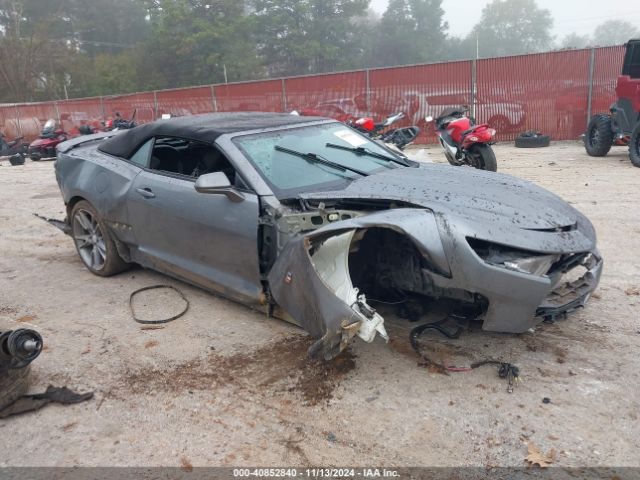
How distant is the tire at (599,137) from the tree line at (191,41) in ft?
84.7

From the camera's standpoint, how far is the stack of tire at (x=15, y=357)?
2955 millimetres

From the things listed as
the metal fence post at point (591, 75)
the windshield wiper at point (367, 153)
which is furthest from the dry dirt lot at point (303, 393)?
the metal fence post at point (591, 75)

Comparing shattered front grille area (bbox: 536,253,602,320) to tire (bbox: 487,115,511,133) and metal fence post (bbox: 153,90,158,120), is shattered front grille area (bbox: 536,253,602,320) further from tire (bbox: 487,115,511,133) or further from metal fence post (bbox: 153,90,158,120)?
metal fence post (bbox: 153,90,158,120)

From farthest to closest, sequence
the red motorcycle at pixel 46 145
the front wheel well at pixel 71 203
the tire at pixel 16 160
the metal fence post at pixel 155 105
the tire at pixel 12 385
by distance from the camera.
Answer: the metal fence post at pixel 155 105, the red motorcycle at pixel 46 145, the tire at pixel 16 160, the front wheel well at pixel 71 203, the tire at pixel 12 385

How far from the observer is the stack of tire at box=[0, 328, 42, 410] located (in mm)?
2955

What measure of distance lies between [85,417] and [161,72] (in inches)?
1898

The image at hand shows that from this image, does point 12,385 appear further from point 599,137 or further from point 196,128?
point 599,137

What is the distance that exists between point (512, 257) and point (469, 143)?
20.0 feet

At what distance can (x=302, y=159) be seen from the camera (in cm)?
409

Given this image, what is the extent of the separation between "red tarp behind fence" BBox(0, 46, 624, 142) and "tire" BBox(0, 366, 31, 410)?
46.3ft

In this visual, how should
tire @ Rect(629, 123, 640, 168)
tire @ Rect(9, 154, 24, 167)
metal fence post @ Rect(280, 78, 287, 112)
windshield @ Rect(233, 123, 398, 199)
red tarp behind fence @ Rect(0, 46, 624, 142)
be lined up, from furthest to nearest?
1. metal fence post @ Rect(280, 78, 287, 112)
2. tire @ Rect(9, 154, 24, 167)
3. red tarp behind fence @ Rect(0, 46, 624, 142)
4. tire @ Rect(629, 123, 640, 168)
5. windshield @ Rect(233, 123, 398, 199)

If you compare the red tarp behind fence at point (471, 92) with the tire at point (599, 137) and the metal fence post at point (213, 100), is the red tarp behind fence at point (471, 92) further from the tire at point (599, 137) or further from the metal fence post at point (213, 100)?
the tire at point (599, 137)

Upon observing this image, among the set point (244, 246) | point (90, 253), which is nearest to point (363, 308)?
point (244, 246)

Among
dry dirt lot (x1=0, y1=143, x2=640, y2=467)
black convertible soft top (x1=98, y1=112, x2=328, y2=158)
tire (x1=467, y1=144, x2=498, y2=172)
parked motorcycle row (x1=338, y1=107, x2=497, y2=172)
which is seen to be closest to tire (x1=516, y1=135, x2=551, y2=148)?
parked motorcycle row (x1=338, y1=107, x2=497, y2=172)
